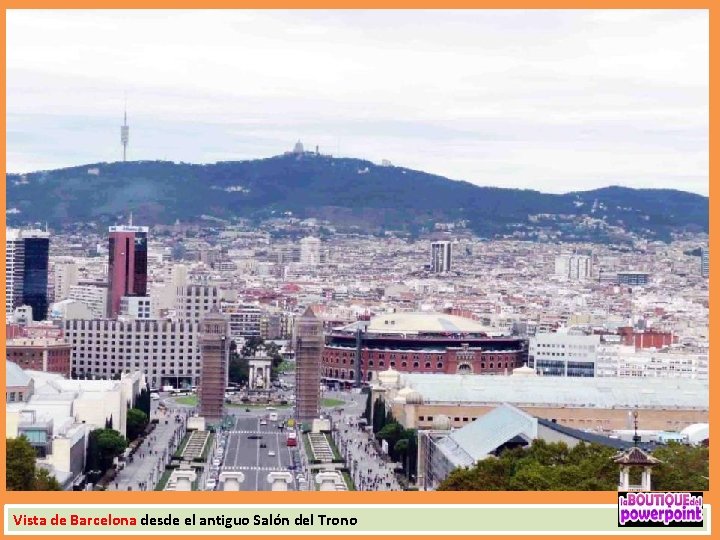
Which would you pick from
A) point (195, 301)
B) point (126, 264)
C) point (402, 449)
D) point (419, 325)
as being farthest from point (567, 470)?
point (126, 264)

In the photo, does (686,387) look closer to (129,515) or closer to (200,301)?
(129,515)

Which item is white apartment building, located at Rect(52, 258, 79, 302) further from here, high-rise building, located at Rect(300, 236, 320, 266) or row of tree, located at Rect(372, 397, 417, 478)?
row of tree, located at Rect(372, 397, 417, 478)

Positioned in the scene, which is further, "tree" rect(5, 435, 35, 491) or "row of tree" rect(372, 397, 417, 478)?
"row of tree" rect(372, 397, 417, 478)

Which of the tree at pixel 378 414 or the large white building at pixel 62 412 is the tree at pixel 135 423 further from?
the tree at pixel 378 414

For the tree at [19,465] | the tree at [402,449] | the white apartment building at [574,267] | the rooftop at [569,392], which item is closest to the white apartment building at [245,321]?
the rooftop at [569,392]

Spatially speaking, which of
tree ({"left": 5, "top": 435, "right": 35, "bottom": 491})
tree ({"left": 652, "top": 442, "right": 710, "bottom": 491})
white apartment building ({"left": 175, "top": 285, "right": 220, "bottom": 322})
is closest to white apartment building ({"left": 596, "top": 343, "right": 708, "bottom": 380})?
white apartment building ({"left": 175, "top": 285, "right": 220, "bottom": 322})

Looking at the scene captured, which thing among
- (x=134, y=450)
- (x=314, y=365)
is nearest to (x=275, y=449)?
(x=134, y=450)

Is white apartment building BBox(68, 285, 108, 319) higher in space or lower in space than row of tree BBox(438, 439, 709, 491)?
higher
